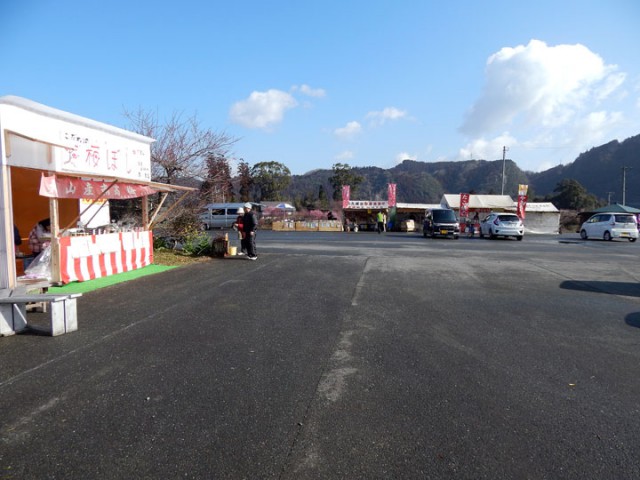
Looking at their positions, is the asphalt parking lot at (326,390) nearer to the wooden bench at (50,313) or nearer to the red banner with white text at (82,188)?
the wooden bench at (50,313)

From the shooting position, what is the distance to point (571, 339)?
17.2ft

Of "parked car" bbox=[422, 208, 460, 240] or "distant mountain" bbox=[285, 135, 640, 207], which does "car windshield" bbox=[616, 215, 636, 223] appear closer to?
"parked car" bbox=[422, 208, 460, 240]

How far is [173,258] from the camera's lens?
12.7 m

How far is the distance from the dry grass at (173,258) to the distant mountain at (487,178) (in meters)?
81.2

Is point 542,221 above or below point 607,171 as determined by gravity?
below

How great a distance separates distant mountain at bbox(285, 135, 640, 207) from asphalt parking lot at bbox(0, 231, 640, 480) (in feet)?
290

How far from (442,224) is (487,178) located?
110617 mm

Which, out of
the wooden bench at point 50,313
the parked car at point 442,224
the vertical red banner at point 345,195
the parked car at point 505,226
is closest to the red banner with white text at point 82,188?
the wooden bench at point 50,313

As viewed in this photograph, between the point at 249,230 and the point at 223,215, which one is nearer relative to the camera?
the point at 249,230

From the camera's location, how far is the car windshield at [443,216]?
2697cm

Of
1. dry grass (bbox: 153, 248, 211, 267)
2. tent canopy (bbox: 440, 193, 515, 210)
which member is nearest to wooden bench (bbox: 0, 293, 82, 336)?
dry grass (bbox: 153, 248, 211, 267)

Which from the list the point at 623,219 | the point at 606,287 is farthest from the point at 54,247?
the point at 623,219

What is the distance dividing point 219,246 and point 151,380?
10.0m

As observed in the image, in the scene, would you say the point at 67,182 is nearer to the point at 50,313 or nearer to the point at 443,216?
the point at 50,313
